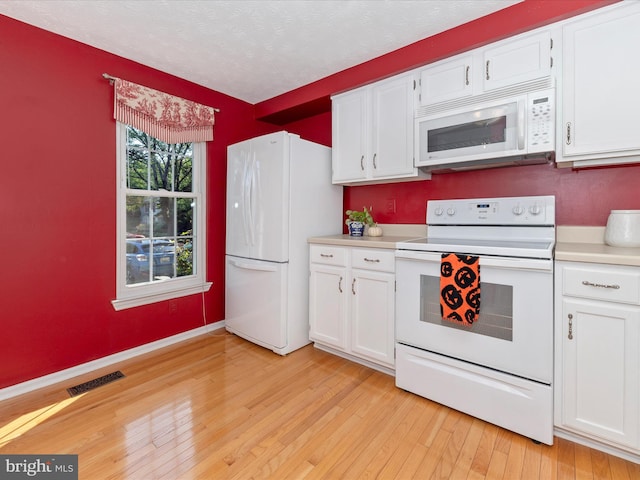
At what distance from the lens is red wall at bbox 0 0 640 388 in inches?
77.6

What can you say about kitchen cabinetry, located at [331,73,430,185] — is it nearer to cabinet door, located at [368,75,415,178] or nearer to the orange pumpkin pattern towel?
cabinet door, located at [368,75,415,178]

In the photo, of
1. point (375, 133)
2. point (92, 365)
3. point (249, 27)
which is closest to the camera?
point (249, 27)

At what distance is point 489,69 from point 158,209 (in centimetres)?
271

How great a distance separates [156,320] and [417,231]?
2375 mm

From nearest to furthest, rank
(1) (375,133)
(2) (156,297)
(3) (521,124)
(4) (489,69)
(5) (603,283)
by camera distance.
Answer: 1. (5) (603,283)
2. (3) (521,124)
3. (4) (489,69)
4. (1) (375,133)
5. (2) (156,297)

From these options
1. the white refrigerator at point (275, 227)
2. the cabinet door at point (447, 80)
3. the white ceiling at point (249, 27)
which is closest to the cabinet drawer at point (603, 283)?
the cabinet door at point (447, 80)

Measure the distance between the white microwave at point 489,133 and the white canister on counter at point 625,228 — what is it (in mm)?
502

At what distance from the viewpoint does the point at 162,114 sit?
2.61 m

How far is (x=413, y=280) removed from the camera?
1988mm

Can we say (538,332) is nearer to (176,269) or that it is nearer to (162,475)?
(162,475)

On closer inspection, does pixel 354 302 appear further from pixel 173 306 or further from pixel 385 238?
pixel 173 306

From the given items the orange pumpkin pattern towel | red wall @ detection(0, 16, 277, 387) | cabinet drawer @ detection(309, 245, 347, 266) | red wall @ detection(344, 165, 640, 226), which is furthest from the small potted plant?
red wall @ detection(0, 16, 277, 387)

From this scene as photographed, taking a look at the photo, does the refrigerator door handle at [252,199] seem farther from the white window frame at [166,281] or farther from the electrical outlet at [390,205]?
the electrical outlet at [390,205]

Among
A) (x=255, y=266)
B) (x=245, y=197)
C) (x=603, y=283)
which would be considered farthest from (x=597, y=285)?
(x=245, y=197)
